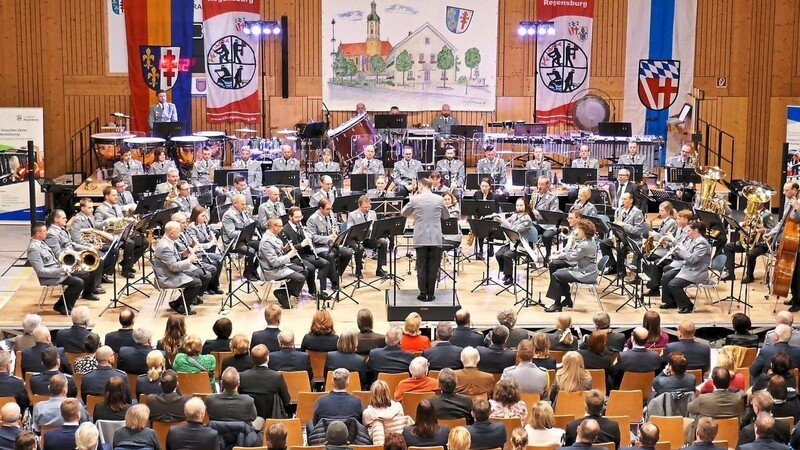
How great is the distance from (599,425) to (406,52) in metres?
18.1

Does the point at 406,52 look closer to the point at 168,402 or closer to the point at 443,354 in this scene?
the point at 443,354

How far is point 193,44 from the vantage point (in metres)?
26.7

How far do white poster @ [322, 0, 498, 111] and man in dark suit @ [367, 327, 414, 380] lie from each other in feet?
50.7

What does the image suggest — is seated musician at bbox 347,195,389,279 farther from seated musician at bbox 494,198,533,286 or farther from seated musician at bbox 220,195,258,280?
seated musician at bbox 494,198,533,286

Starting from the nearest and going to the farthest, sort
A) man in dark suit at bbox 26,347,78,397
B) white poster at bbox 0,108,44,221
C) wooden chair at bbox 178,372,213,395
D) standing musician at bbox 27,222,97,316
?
man in dark suit at bbox 26,347,78,397 → wooden chair at bbox 178,372,213,395 → standing musician at bbox 27,222,97,316 → white poster at bbox 0,108,44,221

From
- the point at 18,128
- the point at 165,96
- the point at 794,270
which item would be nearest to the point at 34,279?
the point at 18,128

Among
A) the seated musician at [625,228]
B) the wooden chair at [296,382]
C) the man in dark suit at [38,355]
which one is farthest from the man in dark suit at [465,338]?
the seated musician at [625,228]

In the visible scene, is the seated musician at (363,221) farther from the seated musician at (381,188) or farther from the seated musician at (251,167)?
the seated musician at (251,167)

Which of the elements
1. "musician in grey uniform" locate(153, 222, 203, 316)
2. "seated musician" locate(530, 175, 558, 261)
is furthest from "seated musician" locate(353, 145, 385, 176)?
"musician in grey uniform" locate(153, 222, 203, 316)

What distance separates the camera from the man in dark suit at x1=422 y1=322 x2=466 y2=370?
12.0 m

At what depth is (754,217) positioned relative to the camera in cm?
1764

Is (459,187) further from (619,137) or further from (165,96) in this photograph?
(165,96)

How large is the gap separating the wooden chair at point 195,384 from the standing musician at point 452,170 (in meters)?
10.6

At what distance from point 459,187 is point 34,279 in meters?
8.14
